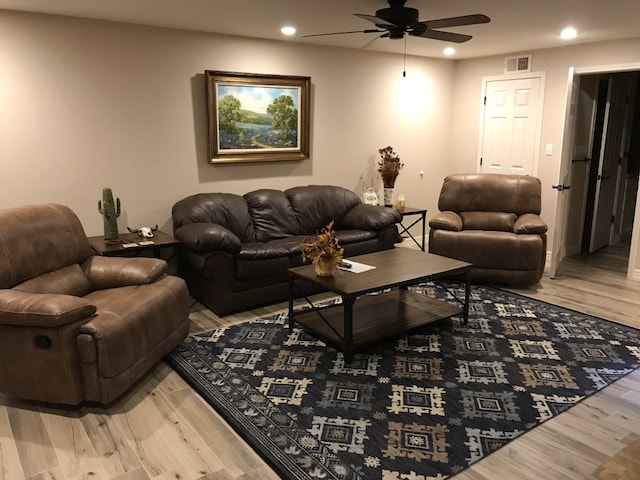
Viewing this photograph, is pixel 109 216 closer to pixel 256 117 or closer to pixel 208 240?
pixel 208 240

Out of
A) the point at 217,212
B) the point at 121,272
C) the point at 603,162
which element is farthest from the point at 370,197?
the point at 121,272

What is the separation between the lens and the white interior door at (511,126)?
5.82 meters

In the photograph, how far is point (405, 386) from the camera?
Result: 3.00 metres

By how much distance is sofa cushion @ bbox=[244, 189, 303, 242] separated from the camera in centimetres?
489

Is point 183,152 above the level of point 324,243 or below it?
above

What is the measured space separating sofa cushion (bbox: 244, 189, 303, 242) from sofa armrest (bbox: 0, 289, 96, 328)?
2374 mm

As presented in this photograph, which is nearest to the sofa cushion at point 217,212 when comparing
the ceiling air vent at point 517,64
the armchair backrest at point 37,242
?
the armchair backrest at point 37,242

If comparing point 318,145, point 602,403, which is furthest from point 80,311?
point 318,145

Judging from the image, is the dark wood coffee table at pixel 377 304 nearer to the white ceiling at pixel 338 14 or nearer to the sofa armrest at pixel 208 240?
the sofa armrest at pixel 208 240

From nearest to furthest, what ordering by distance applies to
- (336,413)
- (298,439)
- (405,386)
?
(298,439) < (336,413) < (405,386)

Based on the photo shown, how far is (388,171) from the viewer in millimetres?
5824

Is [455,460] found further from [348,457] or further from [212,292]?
[212,292]

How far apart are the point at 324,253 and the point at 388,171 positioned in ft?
8.77

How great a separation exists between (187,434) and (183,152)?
290 centimetres
